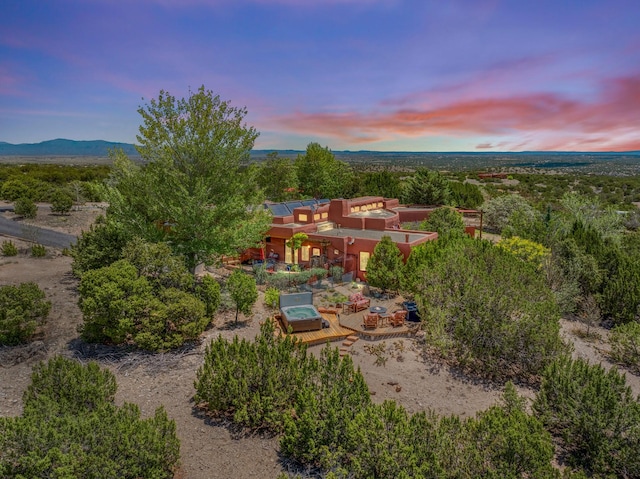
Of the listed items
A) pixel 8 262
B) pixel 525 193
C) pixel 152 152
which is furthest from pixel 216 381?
pixel 525 193

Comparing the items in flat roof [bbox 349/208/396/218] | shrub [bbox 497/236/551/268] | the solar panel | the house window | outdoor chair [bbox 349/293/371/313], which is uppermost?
the solar panel

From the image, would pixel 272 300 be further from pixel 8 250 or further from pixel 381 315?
pixel 8 250

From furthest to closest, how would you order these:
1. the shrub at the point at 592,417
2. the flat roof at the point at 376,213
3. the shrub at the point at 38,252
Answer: the flat roof at the point at 376,213, the shrub at the point at 38,252, the shrub at the point at 592,417

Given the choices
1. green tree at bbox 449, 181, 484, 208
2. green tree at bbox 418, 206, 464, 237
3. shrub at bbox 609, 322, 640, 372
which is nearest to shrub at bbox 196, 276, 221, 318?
shrub at bbox 609, 322, 640, 372

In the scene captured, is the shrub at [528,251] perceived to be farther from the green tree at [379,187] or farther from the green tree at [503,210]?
the green tree at [379,187]

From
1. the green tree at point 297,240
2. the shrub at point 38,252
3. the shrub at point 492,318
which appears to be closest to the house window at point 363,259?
the green tree at point 297,240

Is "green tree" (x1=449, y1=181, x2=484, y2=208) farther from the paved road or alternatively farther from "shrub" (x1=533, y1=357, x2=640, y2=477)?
→ the paved road
